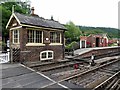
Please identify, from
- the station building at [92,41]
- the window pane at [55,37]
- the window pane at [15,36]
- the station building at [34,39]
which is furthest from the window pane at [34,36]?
the station building at [92,41]

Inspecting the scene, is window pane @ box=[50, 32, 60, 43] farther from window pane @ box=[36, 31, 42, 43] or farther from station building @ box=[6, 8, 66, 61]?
window pane @ box=[36, 31, 42, 43]

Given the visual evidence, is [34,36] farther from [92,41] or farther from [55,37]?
[92,41]

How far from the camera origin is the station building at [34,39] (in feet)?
37.6

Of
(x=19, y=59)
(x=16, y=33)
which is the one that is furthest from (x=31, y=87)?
(x=16, y=33)

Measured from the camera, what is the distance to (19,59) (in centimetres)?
1151

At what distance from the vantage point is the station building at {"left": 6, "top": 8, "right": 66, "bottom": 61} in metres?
11.5

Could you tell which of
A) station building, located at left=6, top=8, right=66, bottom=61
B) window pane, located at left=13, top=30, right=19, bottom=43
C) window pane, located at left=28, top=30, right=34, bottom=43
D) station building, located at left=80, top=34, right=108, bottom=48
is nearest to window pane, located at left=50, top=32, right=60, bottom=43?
station building, located at left=6, top=8, right=66, bottom=61

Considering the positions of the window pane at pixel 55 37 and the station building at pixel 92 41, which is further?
the station building at pixel 92 41

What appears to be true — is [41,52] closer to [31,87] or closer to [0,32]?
[31,87]

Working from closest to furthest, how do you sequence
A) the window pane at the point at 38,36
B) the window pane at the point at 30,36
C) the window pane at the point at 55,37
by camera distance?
1. the window pane at the point at 30,36
2. the window pane at the point at 38,36
3. the window pane at the point at 55,37

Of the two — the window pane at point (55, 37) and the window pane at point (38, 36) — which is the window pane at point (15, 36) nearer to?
the window pane at point (38, 36)

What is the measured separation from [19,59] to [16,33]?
8.44ft

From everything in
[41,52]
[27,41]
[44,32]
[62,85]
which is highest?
[44,32]

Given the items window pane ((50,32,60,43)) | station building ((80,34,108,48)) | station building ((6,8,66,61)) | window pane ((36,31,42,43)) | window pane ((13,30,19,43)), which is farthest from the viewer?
station building ((80,34,108,48))
